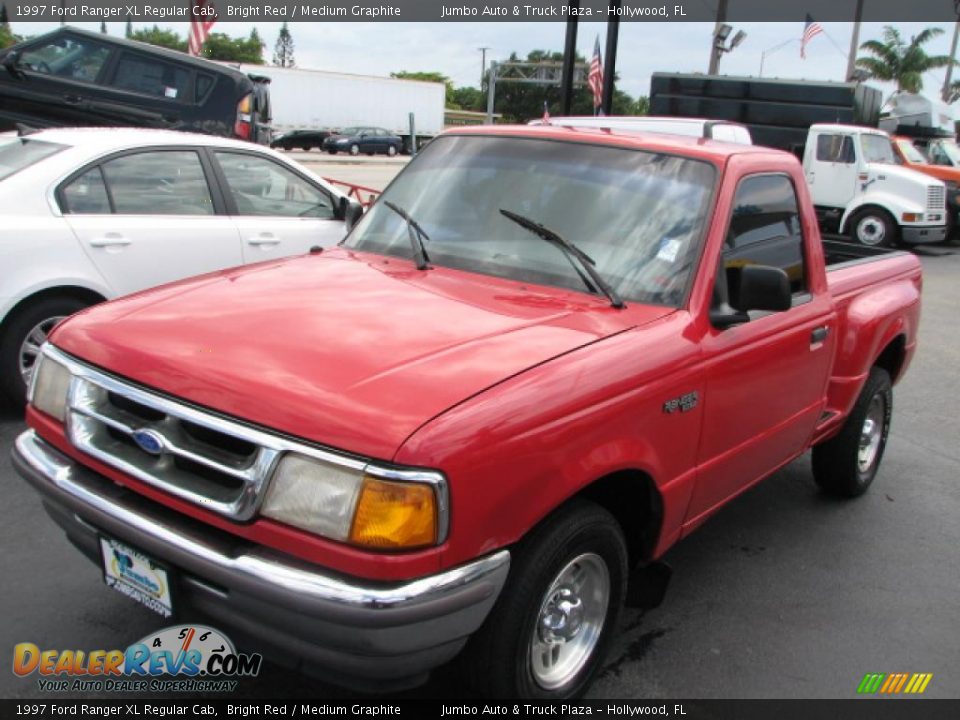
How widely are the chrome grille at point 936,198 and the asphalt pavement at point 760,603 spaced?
13.0 meters

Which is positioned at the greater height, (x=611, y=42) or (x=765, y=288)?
(x=611, y=42)

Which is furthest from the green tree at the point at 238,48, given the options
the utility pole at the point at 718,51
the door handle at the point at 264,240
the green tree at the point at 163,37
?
the door handle at the point at 264,240

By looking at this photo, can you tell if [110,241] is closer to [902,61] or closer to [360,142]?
[360,142]

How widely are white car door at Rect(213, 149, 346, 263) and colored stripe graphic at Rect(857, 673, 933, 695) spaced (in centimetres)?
435

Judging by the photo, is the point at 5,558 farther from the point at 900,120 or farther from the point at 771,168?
the point at 900,120

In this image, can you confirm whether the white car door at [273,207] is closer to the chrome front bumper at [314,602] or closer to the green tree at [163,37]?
the chrome front bumper at [314,602]

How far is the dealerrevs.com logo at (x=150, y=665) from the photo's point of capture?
2.80 metres

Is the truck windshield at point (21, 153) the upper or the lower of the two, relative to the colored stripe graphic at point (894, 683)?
upper

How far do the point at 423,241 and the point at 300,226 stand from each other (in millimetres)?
2777

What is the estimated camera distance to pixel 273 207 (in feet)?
20.2

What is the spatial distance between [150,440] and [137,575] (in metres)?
0.39

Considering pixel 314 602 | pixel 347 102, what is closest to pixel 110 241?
pixel 314 602

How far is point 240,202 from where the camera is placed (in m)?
5.96

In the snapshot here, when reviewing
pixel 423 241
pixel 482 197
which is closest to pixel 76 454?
pixel 423 241
